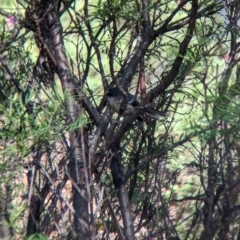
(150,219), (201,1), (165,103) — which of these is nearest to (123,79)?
(165,103)

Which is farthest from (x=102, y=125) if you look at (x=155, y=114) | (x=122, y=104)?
(x=155, y=114)

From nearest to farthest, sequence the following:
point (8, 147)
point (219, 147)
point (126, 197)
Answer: point (8, 147), point (126, 197), point (219, 147)

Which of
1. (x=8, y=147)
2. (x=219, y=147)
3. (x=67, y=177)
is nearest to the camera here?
(x=8, y=147)

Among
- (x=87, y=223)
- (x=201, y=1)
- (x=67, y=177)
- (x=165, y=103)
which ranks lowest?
(x=87, y=223)

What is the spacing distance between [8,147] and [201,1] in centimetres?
106

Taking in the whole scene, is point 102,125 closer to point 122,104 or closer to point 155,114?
point 122,104

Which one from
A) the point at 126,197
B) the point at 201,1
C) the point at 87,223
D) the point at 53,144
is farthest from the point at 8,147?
the point at 201,1

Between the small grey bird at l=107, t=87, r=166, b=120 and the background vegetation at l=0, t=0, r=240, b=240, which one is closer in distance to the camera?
the background vegetation at l=0, t=0, r=240, b=240

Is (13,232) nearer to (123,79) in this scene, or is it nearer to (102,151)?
(102,151)

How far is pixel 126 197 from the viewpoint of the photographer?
283 cm

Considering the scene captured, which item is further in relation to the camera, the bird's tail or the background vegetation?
the bird's tail

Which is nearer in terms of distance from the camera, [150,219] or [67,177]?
[67,177]

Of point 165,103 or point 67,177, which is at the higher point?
point 165,103

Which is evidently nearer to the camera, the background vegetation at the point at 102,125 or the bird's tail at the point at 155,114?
the background vegetation at the point at 102,125
